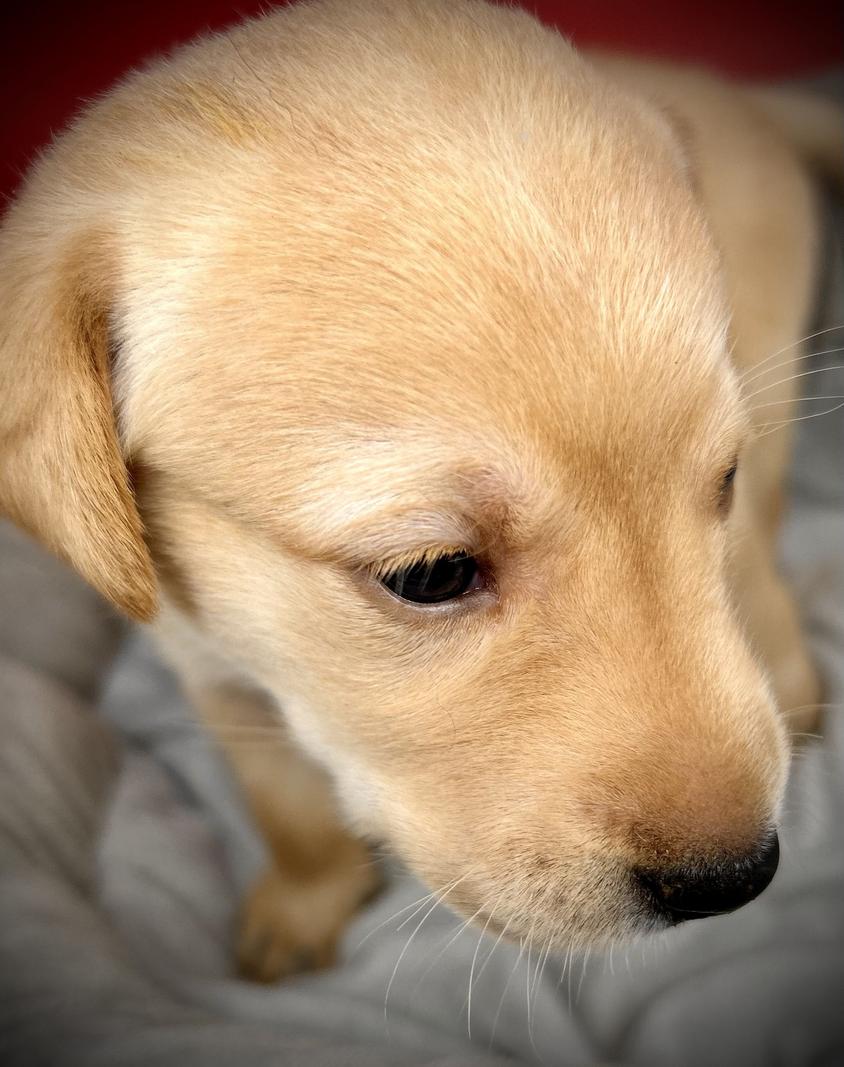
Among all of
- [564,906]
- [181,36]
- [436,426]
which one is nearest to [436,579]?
[436,426]

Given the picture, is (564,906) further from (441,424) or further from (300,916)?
(300,916)

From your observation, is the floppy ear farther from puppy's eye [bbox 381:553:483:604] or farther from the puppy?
puppy's eye [bbox 381:553:483:604]

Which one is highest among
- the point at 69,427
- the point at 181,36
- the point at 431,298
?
the point at 181,36

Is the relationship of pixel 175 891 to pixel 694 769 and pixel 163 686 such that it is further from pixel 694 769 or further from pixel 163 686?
pixel 694 769

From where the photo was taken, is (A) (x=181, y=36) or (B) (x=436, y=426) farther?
(A) (x=181, y=36)

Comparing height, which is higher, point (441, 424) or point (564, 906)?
point (441, 424)

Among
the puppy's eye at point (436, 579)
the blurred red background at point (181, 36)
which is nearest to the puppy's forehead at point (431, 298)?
the puppy's eye at point (436, 579)

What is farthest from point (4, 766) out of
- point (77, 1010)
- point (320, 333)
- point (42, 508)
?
point (320, 333)
